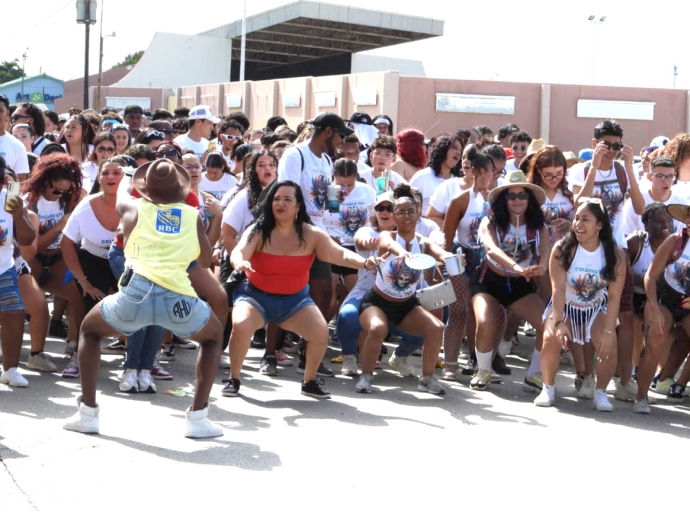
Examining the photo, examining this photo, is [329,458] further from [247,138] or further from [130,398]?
[247,138]

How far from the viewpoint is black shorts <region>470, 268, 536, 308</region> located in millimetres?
8141

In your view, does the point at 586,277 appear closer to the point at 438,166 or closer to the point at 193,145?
the point at 438,166

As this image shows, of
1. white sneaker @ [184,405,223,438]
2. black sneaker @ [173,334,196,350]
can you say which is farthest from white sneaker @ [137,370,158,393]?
black sneaker @ [173,334,196,350]

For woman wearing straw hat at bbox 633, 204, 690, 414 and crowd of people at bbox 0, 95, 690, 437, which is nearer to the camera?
crowd of people at bbox 0, 95, 690, 437

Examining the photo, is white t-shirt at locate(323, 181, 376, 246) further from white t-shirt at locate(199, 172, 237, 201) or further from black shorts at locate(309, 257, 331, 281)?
white t-shirt at locate(199, 172, 237, 201)

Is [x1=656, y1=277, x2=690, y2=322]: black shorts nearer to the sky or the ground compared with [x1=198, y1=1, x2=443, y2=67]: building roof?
nearer to the ground

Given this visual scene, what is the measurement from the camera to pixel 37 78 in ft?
272

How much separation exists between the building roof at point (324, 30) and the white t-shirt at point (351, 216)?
3576 cm

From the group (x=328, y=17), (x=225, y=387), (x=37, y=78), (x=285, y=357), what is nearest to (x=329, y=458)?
(x=225, y=387)

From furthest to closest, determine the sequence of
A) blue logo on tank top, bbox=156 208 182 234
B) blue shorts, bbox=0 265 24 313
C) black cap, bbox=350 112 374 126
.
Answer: black cap, bbox=350 112 374 126, blue shorts, bbox=0 265 24 313, blue logo on tank top, bbox=156 208 182 234

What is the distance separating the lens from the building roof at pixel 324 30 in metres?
44.5

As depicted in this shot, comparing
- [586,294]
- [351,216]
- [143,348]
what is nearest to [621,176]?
[586,294]

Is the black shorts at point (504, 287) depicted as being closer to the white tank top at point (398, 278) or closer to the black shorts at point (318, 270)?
the white tank top at point (398, 278)

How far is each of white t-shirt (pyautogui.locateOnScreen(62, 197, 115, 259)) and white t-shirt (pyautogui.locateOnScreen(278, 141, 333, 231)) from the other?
1.47 m
